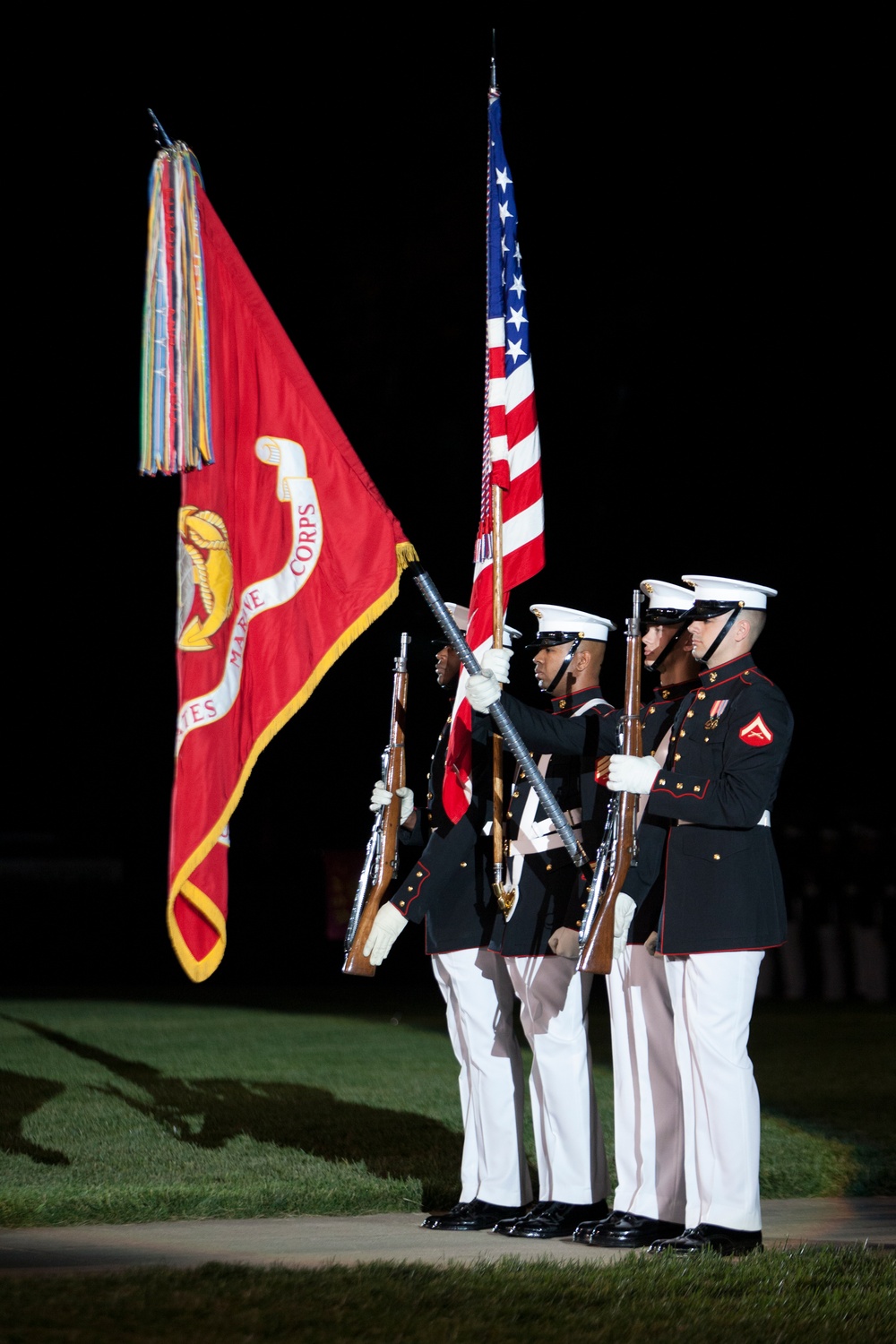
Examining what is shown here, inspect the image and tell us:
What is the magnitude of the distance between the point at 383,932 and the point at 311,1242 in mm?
986

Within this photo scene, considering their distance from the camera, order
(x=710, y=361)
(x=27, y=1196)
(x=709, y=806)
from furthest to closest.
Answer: (x=710, y=361) → (x=27, y=1196) → (x=709, y=806)

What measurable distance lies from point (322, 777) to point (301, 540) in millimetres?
18153

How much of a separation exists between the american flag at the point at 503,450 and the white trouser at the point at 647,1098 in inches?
32.4

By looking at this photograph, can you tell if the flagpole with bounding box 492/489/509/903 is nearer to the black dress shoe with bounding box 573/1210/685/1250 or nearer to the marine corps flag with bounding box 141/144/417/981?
the marine corps flag with bounding box 141/144/417/981

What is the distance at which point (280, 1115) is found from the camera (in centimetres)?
889

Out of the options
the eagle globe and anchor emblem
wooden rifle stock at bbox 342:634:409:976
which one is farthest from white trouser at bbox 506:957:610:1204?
the eagle globe and anchor emblem

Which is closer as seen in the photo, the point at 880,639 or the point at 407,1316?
the point at 407,1316

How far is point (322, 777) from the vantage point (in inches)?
951

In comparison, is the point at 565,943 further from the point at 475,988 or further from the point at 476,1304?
the point at 476,1304

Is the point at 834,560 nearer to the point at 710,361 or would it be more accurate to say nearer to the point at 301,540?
the point at 710,361

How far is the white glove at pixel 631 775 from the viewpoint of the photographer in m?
5.39

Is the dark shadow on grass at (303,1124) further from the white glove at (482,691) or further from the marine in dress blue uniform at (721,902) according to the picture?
the white glove at (482,691)

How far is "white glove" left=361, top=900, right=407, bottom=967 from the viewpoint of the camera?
20.0 ft

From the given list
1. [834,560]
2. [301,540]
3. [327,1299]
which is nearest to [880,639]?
[834,560]
